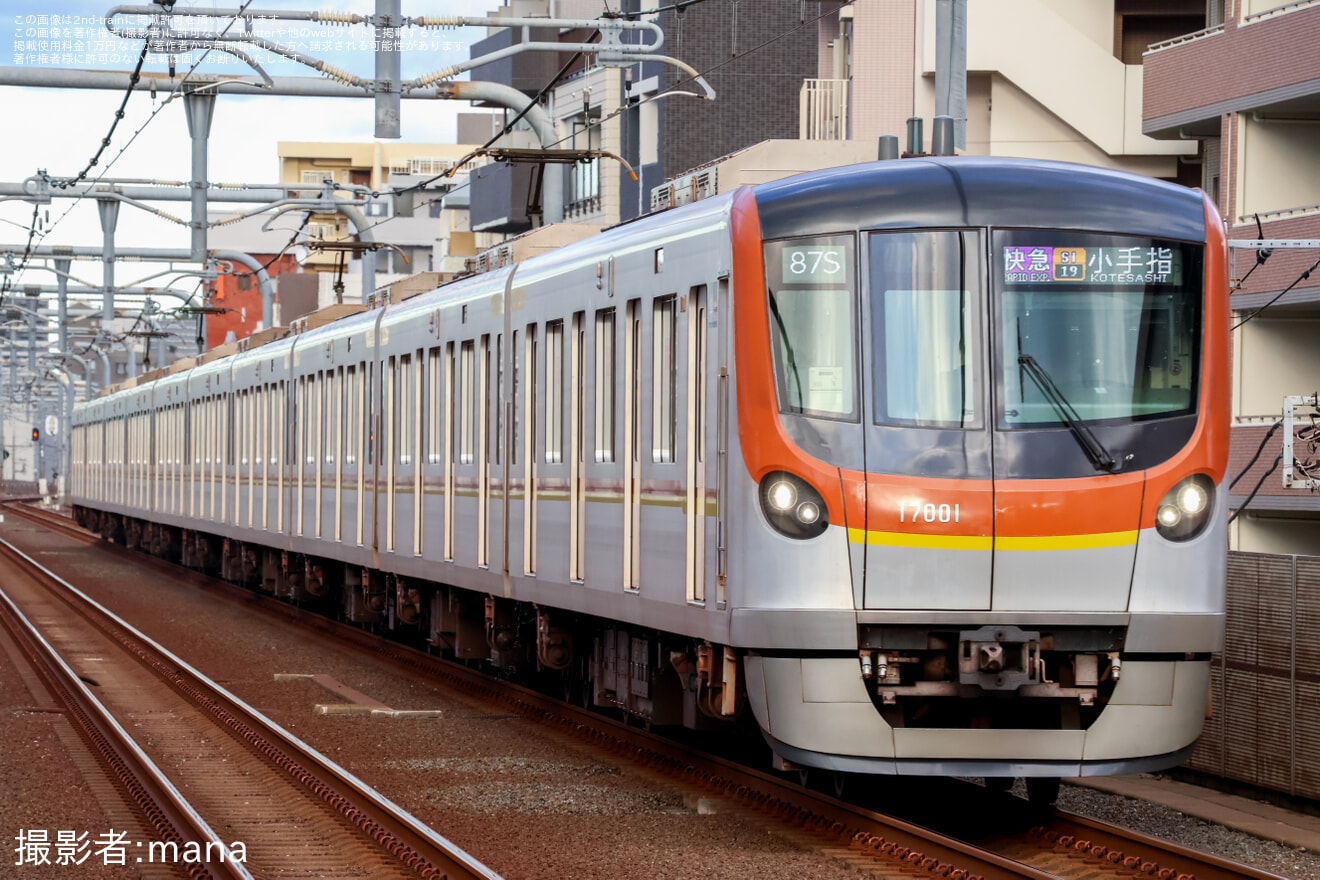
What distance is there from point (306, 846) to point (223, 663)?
34.0 feet

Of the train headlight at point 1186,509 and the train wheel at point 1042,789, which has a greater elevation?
the train headlight at point 1186,509

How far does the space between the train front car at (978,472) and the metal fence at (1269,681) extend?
5.17 ft

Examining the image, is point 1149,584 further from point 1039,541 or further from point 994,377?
point 994,377

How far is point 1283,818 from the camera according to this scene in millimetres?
10617

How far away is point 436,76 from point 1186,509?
13274 mm

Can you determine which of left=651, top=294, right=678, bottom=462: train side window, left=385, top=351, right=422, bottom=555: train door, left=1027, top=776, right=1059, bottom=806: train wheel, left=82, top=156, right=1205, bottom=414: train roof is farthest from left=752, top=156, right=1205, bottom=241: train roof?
left=385, top=351, right=422, bottom=555: train door

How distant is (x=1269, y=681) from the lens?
11.1 metres

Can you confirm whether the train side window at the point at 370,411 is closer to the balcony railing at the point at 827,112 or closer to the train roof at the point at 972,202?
the train roof at the point at 972,202

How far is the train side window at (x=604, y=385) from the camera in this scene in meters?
12.0

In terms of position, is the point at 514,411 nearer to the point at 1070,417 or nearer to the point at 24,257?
the point at 1070,417

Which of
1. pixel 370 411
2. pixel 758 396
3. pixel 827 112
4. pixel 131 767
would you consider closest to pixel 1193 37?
pixel 827 112

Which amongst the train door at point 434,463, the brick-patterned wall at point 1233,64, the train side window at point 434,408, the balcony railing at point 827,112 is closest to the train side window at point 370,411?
the train door at point 434,463

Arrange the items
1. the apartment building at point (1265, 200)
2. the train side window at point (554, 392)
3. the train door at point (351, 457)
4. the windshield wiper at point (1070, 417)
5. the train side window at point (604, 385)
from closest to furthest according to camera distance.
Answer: the windshield wiper at point (1070, 417) < the train side window at point (604, 385) < the train side window at point (554, 392) < the train door at point (351, 457) < the apartment building at point (1265, 200)

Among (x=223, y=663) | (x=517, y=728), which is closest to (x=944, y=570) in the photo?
(x=517, y=728)
